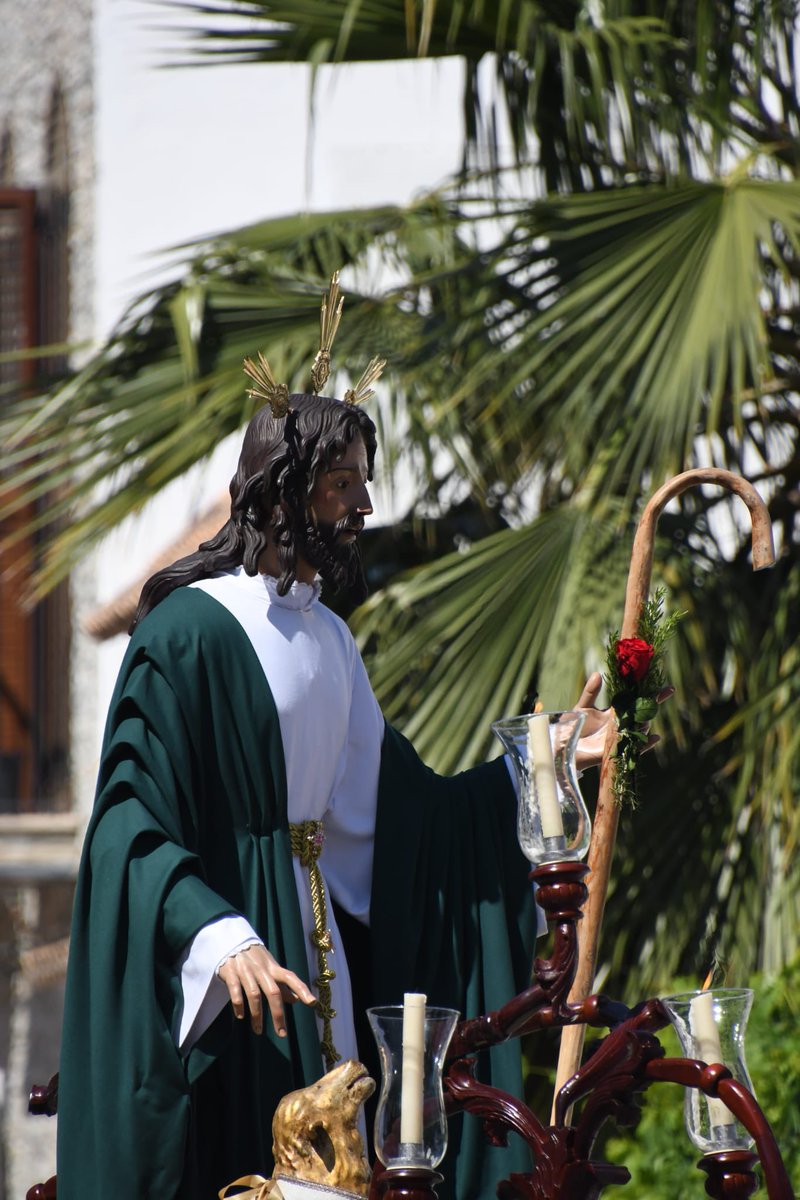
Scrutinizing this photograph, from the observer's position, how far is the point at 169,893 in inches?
94.0

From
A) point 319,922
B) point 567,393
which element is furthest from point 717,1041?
point 567,393

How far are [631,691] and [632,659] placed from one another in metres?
0.05

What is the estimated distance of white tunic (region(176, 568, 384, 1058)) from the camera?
2633 mm

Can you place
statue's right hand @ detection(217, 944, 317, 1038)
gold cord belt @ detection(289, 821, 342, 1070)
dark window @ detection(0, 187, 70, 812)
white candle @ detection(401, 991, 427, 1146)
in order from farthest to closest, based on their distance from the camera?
1. dark window @ detection(0, 187, 70, 812)
2. gold cord belt @ detection(289, 821, 342, 1070)
3. statue's right hand @ detection(217, 944, 317, 1038)
4. white candle @ detection(401, 991, 427, 1146)

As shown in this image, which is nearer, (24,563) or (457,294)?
(457,294)

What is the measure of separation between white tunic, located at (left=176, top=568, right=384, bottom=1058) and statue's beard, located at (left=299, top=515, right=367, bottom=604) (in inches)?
1.9

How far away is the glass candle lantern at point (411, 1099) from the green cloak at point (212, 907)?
0.30m

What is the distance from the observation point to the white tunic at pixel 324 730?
263cm

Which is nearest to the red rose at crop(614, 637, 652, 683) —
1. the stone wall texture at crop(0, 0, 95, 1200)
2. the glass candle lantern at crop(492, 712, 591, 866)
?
the glass candle lantern at crop(492, 712, 591, 866)

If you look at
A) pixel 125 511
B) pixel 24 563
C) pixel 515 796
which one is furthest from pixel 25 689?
pixel 515 796

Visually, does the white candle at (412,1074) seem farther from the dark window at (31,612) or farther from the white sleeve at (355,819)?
the dark window at (31,612)

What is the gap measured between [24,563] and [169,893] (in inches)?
139

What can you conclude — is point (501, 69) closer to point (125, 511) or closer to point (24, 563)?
point (125, 511)

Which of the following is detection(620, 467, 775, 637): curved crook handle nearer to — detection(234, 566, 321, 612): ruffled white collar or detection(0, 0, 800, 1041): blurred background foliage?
detection(234, 566, 321, 612): ruffled white collar
